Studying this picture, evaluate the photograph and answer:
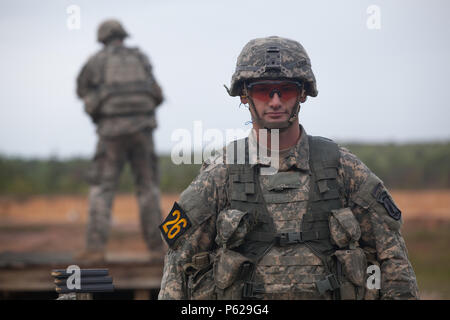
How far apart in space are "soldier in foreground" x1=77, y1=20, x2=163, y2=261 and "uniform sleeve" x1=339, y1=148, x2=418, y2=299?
547 cm

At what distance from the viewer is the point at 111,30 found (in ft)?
32.6

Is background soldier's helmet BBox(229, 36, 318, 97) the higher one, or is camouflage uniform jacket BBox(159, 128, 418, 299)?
background soldier's helmet BBox(229, 36, 318, 97)

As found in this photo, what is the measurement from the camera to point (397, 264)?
14.2ft

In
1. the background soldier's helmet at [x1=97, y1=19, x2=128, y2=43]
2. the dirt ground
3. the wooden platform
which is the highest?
the background soldier's helmet at [x1=97, y1=19, x2=128, y2=43]

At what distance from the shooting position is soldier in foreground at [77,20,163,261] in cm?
972

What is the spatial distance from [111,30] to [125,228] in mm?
10380

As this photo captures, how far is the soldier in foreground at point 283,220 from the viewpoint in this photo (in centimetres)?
437

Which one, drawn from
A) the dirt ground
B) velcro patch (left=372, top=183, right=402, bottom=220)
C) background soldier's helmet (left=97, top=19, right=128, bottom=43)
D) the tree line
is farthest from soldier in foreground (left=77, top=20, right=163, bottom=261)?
the tree line

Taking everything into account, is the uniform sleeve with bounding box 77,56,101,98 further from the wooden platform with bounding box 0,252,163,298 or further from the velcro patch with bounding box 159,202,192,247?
the velcro patch with bounding box 159,202,192,247

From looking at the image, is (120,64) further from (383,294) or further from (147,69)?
(383,294)

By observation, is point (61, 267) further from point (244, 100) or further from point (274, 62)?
point (274, 62)

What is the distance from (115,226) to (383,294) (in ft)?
53.1

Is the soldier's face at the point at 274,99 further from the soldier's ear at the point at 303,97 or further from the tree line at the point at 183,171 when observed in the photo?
the tree line at the point at 183,171
